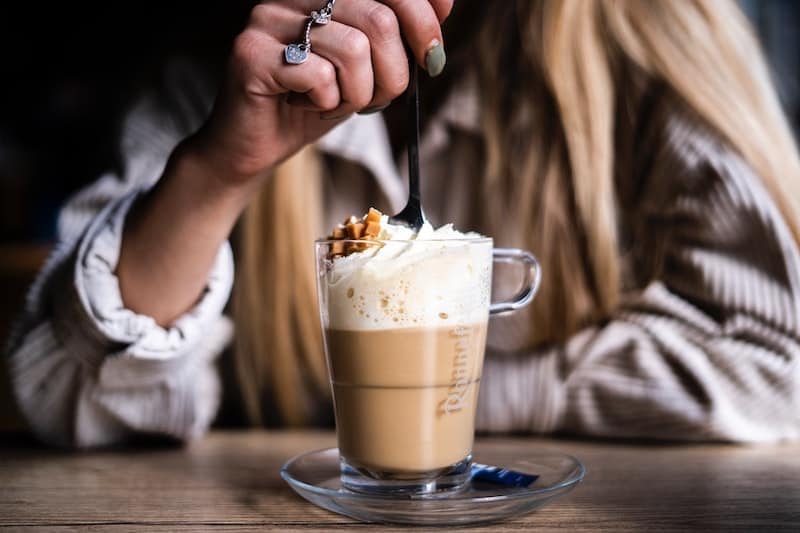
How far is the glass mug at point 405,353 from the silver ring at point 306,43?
0.56 ft

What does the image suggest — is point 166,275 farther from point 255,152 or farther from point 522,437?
point 522,437

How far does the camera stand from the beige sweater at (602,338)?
0.91 m

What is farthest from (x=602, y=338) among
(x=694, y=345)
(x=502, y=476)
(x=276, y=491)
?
(x=276, y=491)

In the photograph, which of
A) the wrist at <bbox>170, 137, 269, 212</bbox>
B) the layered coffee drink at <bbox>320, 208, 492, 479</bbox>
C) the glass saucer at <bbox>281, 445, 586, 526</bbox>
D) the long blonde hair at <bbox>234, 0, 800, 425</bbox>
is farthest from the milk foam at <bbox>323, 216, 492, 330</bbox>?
the long blonde hair at <bbox>234, 0, 800, 425</bbox>

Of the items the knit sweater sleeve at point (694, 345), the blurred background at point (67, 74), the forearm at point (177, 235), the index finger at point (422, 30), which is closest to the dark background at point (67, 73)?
the blurred background at point (67, 74)

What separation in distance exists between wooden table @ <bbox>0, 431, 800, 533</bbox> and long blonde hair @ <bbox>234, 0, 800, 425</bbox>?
315 mm

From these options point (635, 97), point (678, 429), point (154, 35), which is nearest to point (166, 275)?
point (678, 429)

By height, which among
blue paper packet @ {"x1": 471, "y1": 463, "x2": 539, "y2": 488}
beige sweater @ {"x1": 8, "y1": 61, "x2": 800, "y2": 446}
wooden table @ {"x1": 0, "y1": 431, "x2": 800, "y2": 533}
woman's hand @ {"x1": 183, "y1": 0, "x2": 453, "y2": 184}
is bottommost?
wooden table @ {"x1": 0, "y1": 431, "x2": 800, "y2": 533}

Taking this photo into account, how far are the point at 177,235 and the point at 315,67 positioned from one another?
290 millimetres

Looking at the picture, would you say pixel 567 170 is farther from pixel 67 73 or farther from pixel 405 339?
pixel 67 73

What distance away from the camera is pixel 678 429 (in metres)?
0.95

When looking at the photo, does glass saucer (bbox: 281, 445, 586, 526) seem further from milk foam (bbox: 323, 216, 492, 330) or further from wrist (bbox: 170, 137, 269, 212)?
wrist (bbox: 170, 137, 269, 212)

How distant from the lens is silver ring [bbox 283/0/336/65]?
27.5 inches

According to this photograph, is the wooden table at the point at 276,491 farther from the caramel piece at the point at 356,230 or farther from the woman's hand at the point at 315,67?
the woman's hand at the point at 315,67
